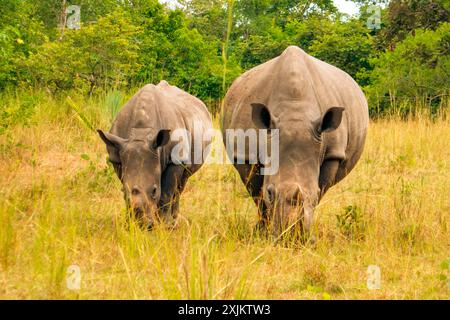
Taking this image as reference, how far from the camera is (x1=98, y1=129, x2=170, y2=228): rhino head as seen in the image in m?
6.98

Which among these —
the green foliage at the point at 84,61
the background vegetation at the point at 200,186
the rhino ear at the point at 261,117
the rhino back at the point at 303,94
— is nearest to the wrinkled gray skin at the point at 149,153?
the background vegetation at the point at 200,186

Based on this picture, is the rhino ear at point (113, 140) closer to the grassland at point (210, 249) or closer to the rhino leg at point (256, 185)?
the grassland at point (210, 249)

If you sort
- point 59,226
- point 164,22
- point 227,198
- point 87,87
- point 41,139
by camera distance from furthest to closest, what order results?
point 164,22, point 87,87, point 41,139, point 227,198, point 59,226

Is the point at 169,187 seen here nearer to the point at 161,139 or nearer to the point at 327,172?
the point at 161,139

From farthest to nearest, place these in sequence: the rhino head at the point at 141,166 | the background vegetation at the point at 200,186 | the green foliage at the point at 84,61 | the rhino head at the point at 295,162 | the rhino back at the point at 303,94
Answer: the green foliage at the point at 84,61 → the rhino head at the point at 141,166 → the rhino back at the point at 303,94 → the rhino head at the point at 295,162 → the background vegetation at the point at 200,186

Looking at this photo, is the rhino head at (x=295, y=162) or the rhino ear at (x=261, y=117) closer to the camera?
the rhino head at (x=295, y=162)

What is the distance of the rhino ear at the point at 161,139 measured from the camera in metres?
7.16

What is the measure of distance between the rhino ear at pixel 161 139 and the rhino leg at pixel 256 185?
2.48 feet

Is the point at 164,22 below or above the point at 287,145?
above

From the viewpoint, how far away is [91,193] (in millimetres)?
8664

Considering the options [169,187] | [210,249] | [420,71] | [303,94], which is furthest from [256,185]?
[420,71]

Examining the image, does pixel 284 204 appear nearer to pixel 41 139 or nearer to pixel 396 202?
pixel 396 202
